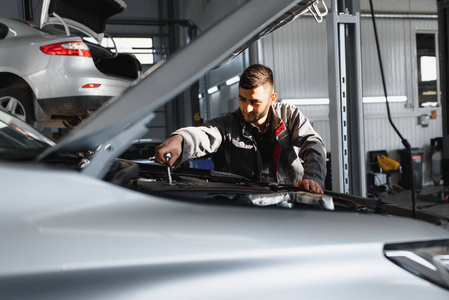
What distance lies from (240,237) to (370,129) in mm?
8989

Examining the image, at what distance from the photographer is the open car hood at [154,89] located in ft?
2.26

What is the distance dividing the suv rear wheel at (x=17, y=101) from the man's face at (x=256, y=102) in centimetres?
217

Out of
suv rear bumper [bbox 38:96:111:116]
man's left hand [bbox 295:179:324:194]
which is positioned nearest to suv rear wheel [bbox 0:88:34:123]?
suv rear bumper [bbox 38:96:111:116]

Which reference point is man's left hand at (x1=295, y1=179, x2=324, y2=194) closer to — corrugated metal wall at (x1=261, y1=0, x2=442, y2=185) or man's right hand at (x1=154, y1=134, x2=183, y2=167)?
man's right hand at (x1=154, y1=134, x2=183, y2=167)

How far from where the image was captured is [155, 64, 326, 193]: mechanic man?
2.08 metres

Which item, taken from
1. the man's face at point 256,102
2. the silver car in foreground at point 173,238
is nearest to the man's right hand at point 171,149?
the man's face at point 256,102

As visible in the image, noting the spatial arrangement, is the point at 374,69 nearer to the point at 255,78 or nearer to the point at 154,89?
the point at 255,78

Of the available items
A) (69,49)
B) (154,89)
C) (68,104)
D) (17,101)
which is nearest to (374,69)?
(69,49)

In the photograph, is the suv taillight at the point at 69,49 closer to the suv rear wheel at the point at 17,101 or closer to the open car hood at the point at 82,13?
the open car hood at the point at 82,13

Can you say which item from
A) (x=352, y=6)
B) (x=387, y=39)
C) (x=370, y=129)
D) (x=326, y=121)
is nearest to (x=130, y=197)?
(x=352, y=6)

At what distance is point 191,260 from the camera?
65 cm

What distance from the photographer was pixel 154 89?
0.70 metres

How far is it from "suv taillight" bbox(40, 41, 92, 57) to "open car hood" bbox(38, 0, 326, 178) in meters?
3.01

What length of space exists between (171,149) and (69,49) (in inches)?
87.4
